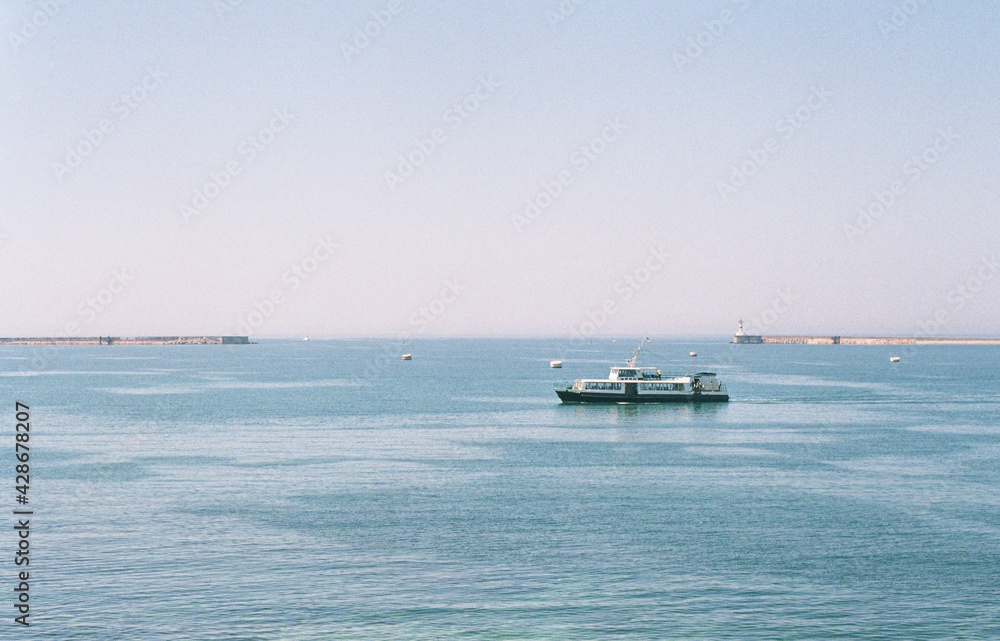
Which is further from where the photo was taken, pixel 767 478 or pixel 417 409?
pixel 417 409

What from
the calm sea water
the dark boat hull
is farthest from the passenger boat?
the calm sea water

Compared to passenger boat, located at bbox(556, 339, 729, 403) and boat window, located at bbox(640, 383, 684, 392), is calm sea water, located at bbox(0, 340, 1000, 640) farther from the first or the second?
boat window, located at bbox(640, 383, 684, 392)

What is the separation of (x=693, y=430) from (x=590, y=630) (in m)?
77.4

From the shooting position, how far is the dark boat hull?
14988cm

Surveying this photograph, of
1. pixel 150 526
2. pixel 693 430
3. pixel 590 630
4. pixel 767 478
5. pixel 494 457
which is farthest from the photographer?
pixel 693 430

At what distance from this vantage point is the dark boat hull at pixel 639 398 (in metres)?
150

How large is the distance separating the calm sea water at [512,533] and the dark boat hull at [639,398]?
112 ft

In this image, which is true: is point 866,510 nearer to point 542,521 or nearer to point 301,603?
point 542,521

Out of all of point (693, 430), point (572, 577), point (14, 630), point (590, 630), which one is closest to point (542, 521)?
point (572, 577)

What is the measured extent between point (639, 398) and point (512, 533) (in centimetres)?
9499

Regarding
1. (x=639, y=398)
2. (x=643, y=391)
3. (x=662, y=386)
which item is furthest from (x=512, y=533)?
(x=662, y=386)

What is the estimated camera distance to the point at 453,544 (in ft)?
179

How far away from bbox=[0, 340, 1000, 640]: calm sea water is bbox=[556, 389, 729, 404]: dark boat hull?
3427 cm

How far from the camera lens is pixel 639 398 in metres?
150
